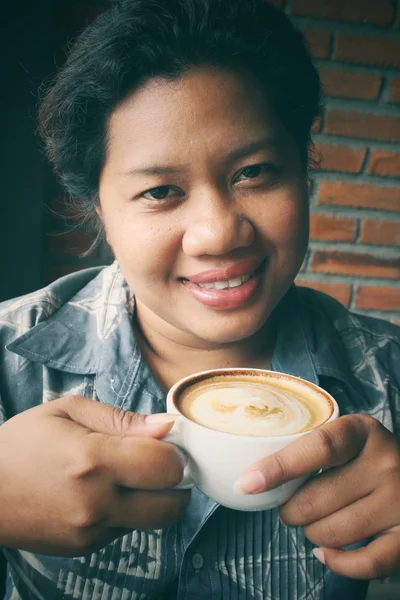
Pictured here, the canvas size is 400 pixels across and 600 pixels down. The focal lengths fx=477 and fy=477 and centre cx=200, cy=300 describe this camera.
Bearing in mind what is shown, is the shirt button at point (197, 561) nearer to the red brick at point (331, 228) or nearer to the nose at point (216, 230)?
the nose at point (216, 230)

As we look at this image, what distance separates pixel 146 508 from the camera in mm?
621

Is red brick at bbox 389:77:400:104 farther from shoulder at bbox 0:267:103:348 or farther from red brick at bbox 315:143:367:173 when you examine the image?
shoulder at bbox 0:267:103:348

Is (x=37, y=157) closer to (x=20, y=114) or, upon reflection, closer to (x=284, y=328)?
(x=20, y=114)

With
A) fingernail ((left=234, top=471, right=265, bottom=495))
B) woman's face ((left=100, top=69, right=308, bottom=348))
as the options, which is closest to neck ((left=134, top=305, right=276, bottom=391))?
woman's face ((left=100, top=69, right=308, bottom=348))

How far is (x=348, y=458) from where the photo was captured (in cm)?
64

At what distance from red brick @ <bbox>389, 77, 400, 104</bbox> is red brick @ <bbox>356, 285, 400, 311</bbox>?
66cm

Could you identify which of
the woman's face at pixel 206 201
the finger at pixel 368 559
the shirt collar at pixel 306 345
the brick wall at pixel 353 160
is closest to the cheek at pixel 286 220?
the woman's face at pixel 206 201

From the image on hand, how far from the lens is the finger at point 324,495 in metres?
0.64

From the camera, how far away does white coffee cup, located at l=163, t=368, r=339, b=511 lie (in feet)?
1.83

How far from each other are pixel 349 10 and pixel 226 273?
3.86ft

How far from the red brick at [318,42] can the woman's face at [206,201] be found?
0.78 metres

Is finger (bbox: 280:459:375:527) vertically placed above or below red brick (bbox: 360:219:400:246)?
above

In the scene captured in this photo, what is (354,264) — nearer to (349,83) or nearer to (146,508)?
(349,83)

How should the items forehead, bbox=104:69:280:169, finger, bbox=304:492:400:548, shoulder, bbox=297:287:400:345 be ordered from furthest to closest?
shoulder, bbox=297:287:400:345
forehead, bbox=104:69:280:169
finger, bbox=304:492:400:548
